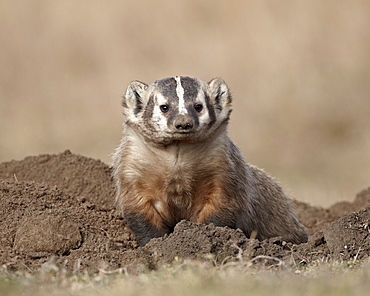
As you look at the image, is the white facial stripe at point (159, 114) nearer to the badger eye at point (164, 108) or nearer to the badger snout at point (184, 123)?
the badger eye at point (164, 108)

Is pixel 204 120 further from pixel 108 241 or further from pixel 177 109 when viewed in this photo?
pixel 108 241

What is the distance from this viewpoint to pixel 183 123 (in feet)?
15.0

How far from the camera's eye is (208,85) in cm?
520

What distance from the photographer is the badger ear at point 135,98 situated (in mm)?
5168

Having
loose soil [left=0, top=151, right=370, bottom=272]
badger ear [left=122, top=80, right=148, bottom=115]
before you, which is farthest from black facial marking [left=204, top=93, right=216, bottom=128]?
loose soil [left=0, top=151, right=370, bottom=272]

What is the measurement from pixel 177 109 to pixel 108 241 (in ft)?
3.22

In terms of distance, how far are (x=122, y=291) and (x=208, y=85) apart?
93.9 inches

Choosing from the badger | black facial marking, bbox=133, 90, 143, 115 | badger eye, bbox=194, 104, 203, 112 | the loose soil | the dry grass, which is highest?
black facial marking, bbox=133, 90, 143, 115

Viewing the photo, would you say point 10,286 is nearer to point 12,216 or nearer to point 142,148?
point 12,216

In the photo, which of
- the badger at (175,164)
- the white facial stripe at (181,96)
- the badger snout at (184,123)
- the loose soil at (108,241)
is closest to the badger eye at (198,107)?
the badger at (175,164)

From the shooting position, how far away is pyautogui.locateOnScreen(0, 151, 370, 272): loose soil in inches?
165

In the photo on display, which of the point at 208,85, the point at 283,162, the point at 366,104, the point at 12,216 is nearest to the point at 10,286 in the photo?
the point at 12,216

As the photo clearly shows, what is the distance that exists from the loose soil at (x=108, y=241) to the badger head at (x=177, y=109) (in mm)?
680

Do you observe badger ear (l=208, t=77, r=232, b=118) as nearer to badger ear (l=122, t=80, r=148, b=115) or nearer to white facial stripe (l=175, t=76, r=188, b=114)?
white facial stripe (l=175, t=76, r=188, b=114)
